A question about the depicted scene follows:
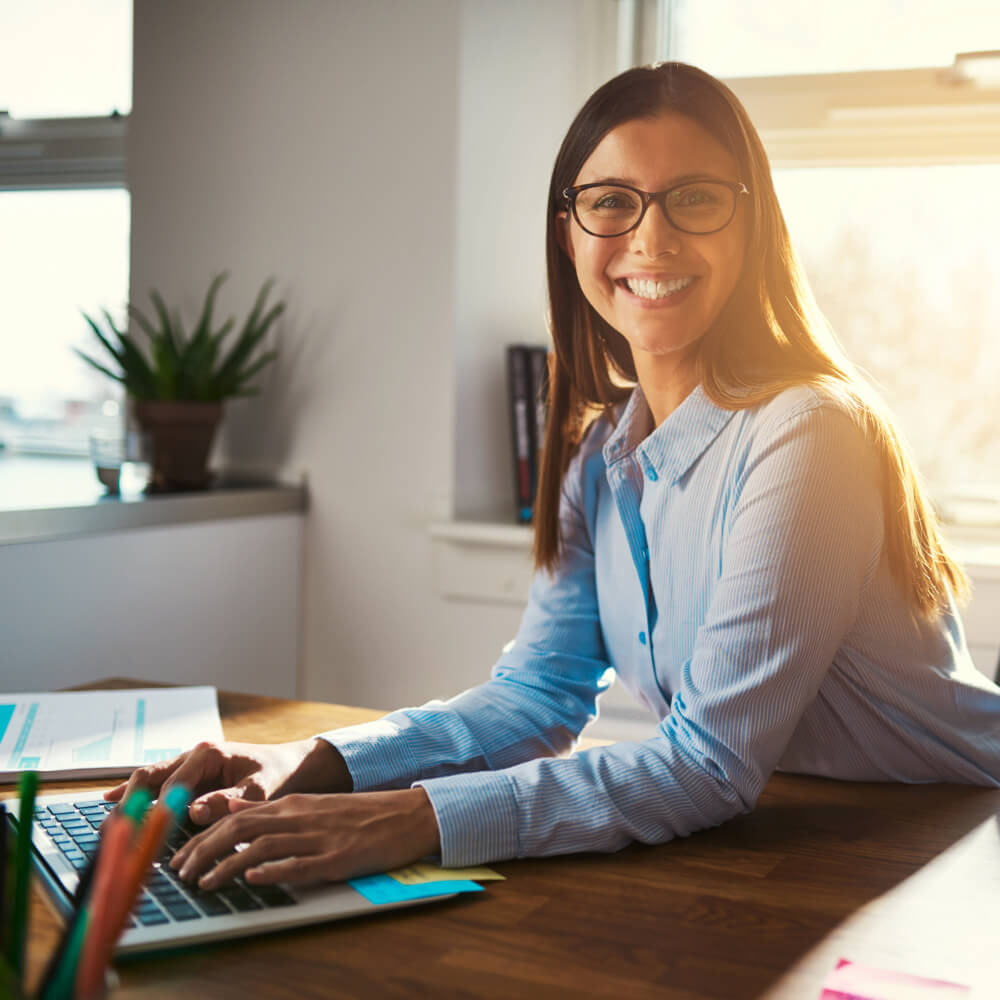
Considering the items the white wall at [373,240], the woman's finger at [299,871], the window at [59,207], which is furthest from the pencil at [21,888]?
→ the window at [59,207]

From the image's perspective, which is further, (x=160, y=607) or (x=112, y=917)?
(x=160, y=607)

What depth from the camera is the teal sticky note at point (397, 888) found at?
30.4 inches

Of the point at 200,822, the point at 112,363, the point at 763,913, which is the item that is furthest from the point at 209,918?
the point at 112,363

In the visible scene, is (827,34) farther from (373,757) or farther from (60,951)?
(60,951)

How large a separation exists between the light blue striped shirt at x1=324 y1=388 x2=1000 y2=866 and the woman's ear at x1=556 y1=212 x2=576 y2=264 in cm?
18

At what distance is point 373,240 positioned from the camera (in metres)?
2.44

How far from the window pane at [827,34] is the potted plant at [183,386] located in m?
1.10

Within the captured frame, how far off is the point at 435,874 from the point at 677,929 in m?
0.18

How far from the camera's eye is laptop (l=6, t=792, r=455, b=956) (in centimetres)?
70

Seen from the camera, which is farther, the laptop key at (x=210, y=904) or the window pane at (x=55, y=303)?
the window pane at (x=55, y=303)

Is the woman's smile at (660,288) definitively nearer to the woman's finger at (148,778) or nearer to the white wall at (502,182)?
the woman's finger at (148,778)

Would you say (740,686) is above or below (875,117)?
below

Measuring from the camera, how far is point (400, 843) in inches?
32.7

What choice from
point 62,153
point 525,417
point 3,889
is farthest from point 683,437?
point 62,153
